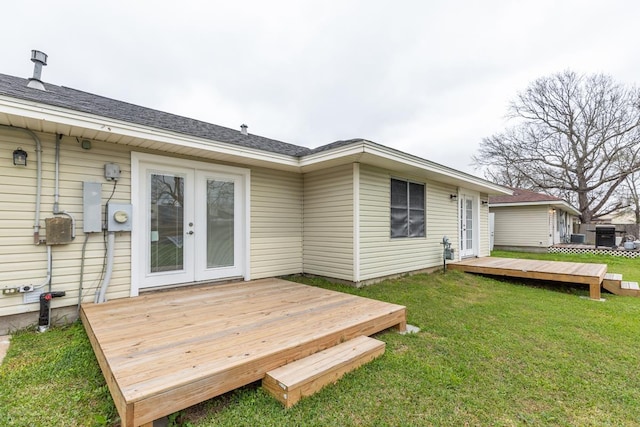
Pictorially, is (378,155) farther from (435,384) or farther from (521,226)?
(521,226)

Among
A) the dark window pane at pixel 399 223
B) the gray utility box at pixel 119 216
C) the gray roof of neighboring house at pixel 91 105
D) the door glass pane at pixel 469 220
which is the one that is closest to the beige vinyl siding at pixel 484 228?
the door glass pane at pixel 469 220

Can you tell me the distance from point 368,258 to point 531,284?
3985mm

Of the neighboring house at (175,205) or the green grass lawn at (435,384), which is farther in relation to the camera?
the neighboring house at (175,205)

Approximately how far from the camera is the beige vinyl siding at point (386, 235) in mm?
5039

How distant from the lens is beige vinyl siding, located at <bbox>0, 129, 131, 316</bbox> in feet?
9.77

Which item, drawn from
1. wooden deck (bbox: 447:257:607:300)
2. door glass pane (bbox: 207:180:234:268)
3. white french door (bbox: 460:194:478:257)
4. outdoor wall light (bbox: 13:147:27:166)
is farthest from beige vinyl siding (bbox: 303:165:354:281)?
white french door (bbox: 460:194:478:257)

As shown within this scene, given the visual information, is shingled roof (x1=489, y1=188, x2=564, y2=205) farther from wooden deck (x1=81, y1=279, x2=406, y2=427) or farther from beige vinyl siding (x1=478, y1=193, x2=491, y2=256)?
wooden deck (x1=81, y1=279, x2=406, y2=427)

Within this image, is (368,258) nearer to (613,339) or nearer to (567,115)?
(613,339)

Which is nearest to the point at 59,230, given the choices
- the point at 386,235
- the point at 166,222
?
the point at 166,222

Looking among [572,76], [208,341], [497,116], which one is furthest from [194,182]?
[572,76]

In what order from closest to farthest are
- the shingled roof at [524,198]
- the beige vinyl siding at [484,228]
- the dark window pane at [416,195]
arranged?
the dark window pane at [416,195], the beige vinyl siding at [484,228], the shingled roof at [524,198]

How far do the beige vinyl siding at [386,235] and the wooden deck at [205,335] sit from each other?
1502 mm

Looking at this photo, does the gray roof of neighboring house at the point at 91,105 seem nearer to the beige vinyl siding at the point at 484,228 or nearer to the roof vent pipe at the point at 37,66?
the roof vent pipe at the point at 37,66

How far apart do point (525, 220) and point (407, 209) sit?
387 inches
